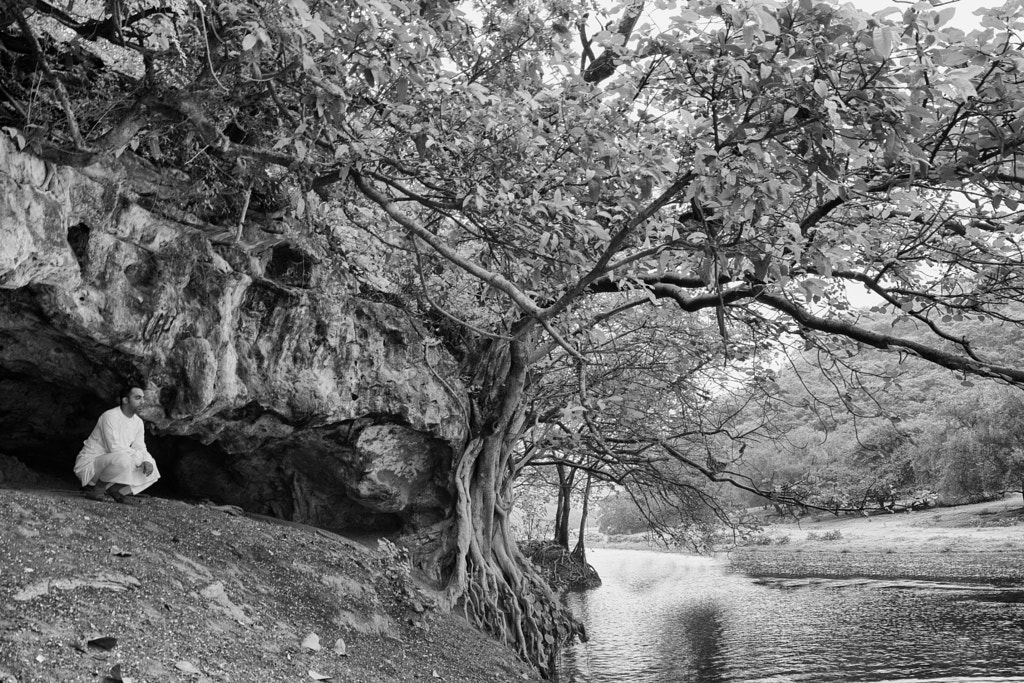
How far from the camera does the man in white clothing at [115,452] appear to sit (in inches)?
312

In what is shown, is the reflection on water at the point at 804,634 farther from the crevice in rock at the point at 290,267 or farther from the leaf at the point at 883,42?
the leaf at the point at 883,42

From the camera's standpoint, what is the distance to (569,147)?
6.42 meters

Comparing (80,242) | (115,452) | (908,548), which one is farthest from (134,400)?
(908,548)

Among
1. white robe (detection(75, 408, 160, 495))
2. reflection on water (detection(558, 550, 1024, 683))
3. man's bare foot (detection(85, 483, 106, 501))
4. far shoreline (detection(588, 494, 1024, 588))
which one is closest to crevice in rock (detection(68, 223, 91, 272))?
white robe (detection(75, 408, 160, 495))

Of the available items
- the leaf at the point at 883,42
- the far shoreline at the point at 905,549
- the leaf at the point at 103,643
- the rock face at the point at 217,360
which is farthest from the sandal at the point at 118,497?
the far shoreline at the point at 905,549

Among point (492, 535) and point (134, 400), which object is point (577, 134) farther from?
point (492, 535)

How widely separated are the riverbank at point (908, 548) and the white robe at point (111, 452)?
20.9 metres

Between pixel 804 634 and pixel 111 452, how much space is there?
43.1 feet

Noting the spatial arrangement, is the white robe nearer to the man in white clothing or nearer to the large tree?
the man in white clothing

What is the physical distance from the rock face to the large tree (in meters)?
0.55

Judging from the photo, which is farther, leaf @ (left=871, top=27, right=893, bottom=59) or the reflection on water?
the reflection on water

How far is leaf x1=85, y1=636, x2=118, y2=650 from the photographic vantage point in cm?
479

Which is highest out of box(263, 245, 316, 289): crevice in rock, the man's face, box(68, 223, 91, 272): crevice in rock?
box(263, 245, 316, 289): crevice in rock

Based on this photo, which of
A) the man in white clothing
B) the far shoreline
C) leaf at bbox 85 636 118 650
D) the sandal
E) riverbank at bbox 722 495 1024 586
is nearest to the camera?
leaf at bbox 85 636 118 650
